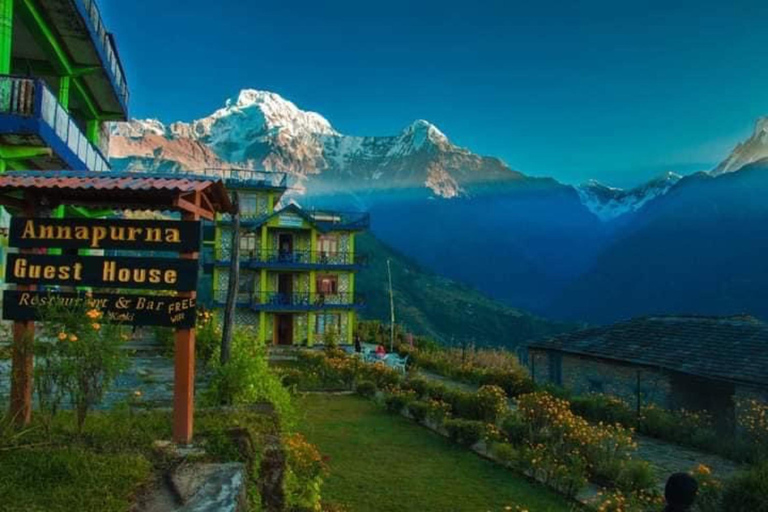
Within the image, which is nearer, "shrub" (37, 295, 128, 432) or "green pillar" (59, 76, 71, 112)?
Answer: "shrub" (37, 295, 128, 432)

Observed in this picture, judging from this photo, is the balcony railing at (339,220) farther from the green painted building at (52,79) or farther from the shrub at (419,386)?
the shrub at (419,386)

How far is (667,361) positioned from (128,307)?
1770cm

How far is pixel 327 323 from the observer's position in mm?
39875

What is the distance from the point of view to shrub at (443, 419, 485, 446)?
1361 centimetres

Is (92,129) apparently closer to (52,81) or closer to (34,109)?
(52,81)

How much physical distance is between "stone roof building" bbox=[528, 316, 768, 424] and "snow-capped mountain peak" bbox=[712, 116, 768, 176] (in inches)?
4947

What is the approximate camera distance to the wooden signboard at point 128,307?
20.4 ft

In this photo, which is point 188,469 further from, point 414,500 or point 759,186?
point 759,186

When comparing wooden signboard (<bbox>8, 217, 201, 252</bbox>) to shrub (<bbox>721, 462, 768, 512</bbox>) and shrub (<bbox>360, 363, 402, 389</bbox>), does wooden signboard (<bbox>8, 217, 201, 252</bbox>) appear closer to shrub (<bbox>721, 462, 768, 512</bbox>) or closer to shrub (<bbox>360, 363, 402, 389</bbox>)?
shrub (<bbox>721, 462, 768, 512</bbox>)

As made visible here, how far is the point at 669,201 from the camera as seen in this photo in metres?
127

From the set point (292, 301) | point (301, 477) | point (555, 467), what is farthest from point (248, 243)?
point (301, 477)

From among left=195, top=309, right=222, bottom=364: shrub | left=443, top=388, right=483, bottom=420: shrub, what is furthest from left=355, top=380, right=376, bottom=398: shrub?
left=195, top=309, right=222, bottom=364: shrub

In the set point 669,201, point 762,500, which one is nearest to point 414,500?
point 762,500

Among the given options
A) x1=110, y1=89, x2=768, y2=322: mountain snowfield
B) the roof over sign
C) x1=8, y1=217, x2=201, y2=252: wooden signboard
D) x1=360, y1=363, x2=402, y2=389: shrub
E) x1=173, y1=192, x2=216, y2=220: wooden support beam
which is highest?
x1=110, y1=89, x2=768, y2=322: mountain snowfield
